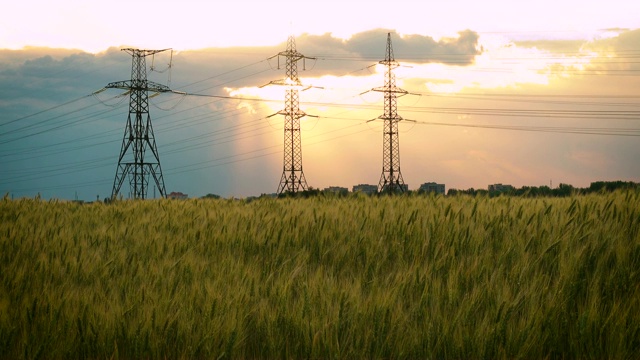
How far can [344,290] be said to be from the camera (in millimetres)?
4223

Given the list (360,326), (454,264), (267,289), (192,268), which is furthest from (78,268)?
(454,264)

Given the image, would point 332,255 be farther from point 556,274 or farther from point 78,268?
point 78,268

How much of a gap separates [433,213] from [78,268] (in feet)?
14.9

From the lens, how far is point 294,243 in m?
6.62

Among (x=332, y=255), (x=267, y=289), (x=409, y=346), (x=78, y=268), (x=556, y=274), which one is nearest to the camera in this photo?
(x=409, y=346)

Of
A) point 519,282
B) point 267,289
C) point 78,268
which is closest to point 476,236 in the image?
point 519,282

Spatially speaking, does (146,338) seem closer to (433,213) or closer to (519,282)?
(519,282)

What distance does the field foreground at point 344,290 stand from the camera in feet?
12.2

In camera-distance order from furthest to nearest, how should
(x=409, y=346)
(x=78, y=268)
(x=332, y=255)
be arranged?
(x=332, y=255), (x=78, y=268), (x=409, y=346)

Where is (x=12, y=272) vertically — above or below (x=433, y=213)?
below

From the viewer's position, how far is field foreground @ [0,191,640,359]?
146 inches

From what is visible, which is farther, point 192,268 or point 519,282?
point 192,268

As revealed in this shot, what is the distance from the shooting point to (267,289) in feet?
15.1

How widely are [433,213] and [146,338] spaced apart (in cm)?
484
